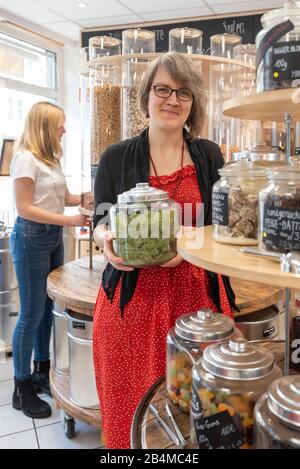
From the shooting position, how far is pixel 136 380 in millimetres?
1430

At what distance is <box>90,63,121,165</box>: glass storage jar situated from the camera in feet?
7.47

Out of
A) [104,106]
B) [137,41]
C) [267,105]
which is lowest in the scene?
[267,105]

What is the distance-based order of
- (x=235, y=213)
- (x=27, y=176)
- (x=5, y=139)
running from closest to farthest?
(x=235, y=213), (x=27, y=176), (x=5, y=139)

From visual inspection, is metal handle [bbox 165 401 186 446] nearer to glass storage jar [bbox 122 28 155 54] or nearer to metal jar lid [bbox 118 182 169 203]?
metal jar lid [bbox 118 182 169 203]

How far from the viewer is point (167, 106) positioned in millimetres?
1370

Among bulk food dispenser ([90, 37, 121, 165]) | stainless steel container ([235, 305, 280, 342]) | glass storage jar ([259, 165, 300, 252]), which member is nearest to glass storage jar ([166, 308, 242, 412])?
glass storage jar ([259, 165, 300, 252])

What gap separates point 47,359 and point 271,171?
230 cm

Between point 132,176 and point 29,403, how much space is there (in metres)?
1.65

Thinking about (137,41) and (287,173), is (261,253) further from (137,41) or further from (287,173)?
(137,41)

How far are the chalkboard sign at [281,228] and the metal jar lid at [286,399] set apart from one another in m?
0.24

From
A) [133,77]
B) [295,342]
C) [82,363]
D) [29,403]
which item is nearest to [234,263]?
[295,342]

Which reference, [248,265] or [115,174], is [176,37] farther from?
[248,265]

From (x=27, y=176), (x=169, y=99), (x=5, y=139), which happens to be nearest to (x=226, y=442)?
(x=169, y=99)

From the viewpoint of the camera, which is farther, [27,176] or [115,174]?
[27,176]
